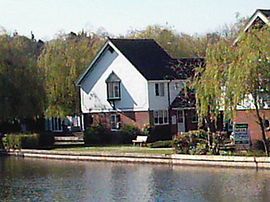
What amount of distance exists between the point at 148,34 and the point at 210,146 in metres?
46.5

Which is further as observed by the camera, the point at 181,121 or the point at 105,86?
the point at 105,86

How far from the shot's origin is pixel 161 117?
53.3 meters

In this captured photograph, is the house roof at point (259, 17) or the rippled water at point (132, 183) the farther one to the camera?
the house roof at point (259, 17)

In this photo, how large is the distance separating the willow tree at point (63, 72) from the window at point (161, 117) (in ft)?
37.9

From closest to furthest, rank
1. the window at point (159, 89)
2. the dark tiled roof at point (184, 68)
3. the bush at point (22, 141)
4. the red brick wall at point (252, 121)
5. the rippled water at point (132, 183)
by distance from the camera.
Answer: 1. the rippled water at point (132, 183)
2. the red brick wall at point (252, 121)
3. the bush at point (22, 141)
4. the window at point (159, 89)
5. the dark tiled roof at point (184, 68)

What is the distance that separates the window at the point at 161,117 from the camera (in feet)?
174

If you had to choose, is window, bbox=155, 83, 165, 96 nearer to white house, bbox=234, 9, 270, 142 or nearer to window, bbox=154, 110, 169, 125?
window, bbox=154, 110, 169, 125

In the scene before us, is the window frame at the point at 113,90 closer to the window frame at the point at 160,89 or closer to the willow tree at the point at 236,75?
the window frame at the point at 160,89

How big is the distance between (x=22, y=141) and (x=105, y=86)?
865cm

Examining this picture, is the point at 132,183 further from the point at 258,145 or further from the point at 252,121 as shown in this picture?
the point at 252,121

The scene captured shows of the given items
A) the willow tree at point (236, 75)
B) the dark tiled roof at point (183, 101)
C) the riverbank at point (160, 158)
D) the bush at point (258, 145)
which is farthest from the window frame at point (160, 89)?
the willow tree at point (236, 75)

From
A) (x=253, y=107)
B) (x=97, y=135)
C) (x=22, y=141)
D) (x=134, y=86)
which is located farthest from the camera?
(x=134, y=86)

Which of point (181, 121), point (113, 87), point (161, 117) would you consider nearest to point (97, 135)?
point (113, 87)

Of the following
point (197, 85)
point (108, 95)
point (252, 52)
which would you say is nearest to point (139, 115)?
point (108, 95)
